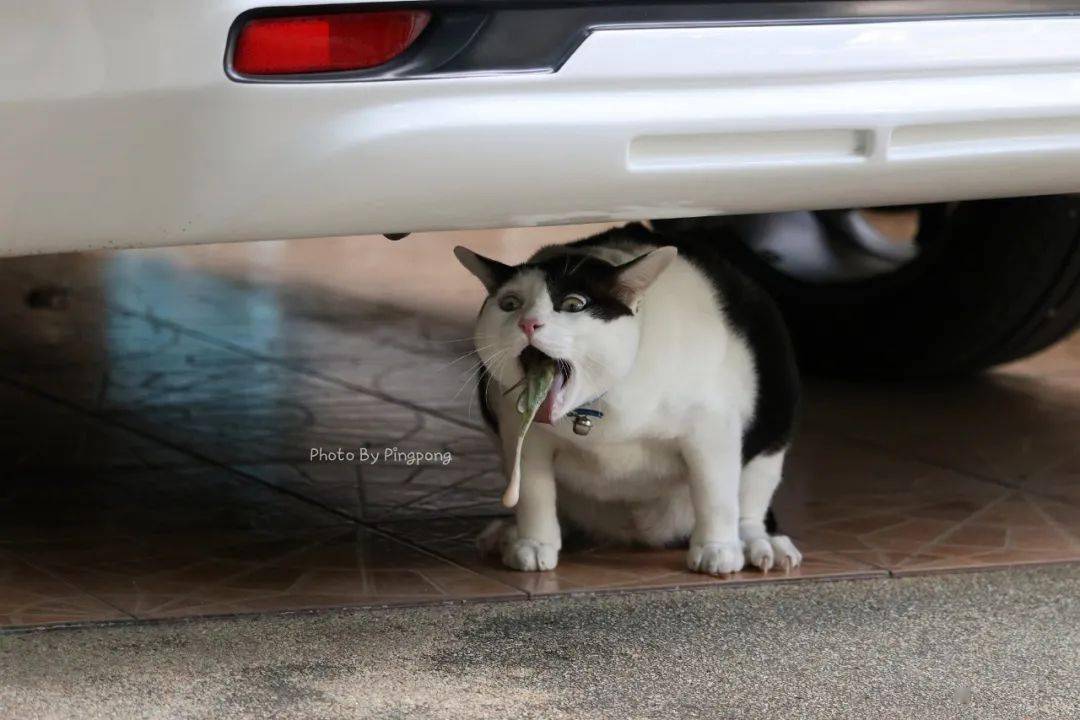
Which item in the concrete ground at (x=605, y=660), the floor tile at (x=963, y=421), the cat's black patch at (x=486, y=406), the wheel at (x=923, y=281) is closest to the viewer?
the concrete ground at (x=605, y=660)

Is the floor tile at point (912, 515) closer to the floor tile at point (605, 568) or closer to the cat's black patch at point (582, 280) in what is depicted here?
the floor tile at point (605, 568)

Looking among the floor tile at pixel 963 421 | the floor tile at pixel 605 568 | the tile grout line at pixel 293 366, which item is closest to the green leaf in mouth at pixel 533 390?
the floor tile at pixel 605 568

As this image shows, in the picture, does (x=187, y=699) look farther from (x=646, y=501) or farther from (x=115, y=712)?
(x=646, y=501)

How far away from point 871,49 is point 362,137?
0.67 metres

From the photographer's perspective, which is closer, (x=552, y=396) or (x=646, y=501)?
(x=552, y=396)

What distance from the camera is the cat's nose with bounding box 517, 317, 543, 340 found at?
215 cm

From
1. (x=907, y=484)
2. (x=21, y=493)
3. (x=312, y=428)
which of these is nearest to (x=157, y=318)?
(x=312, y=428)

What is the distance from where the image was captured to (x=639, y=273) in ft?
7.36

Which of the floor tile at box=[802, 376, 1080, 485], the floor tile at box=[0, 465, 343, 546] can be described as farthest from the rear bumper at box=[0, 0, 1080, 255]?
the floor tile at box=[802, 376, 1080, 485]

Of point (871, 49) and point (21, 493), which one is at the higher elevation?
point (871, 49)

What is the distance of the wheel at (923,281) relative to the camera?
3.49 metres

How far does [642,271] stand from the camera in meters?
2.24

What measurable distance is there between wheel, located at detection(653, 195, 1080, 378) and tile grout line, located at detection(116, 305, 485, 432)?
696 millimetres

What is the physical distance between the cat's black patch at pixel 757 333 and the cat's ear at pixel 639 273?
0.94 feet
